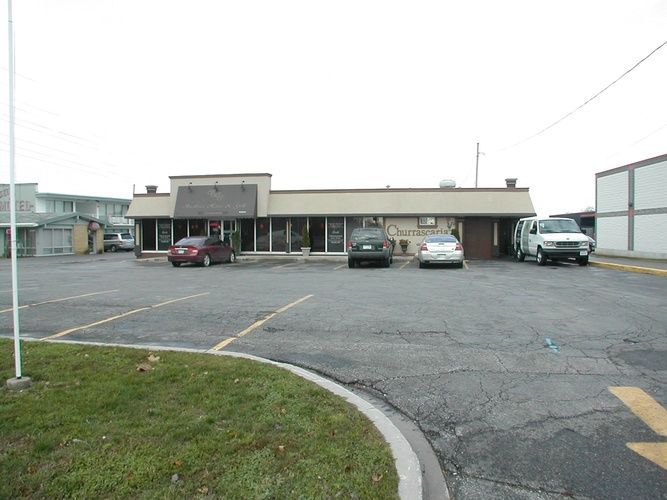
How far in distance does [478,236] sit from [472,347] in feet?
73.8

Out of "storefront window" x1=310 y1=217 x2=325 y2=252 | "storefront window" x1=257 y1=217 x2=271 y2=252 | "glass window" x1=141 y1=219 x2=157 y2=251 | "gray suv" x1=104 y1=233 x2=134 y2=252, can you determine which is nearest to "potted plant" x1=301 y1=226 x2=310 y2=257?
"storefront window" x1=310 y1=217 x2=325 y2=252

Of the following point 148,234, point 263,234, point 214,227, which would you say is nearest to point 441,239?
point 263,234

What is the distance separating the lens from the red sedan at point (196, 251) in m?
23.2

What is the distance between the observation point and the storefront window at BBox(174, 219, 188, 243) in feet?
101

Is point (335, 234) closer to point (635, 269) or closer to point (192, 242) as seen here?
point (192, 242)

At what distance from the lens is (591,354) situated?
19.9 ft

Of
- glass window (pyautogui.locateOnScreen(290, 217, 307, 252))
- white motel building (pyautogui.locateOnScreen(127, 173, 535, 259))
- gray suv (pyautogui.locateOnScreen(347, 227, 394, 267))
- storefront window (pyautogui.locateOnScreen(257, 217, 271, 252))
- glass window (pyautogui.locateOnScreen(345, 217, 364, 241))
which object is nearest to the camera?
gray suv (pyautogui.locateOnScreen(347, 227, 394, 267))

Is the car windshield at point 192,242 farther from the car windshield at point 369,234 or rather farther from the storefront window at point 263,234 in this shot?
the car windshield at point 369,234

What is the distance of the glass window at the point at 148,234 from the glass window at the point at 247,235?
6229 mm

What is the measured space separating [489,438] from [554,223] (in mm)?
20155

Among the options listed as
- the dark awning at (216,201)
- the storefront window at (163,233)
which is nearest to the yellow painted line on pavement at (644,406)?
the dark awning at (216,201)

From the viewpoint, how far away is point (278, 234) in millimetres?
29766

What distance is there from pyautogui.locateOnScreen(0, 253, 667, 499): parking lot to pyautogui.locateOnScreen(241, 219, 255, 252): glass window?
16.4m

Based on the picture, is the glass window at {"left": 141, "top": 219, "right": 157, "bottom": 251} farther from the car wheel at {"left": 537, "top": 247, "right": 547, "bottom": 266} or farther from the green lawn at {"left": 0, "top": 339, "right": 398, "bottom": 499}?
the green lawn at {"left": 0, "top": 339, "right": 398, "bottom": 499}
